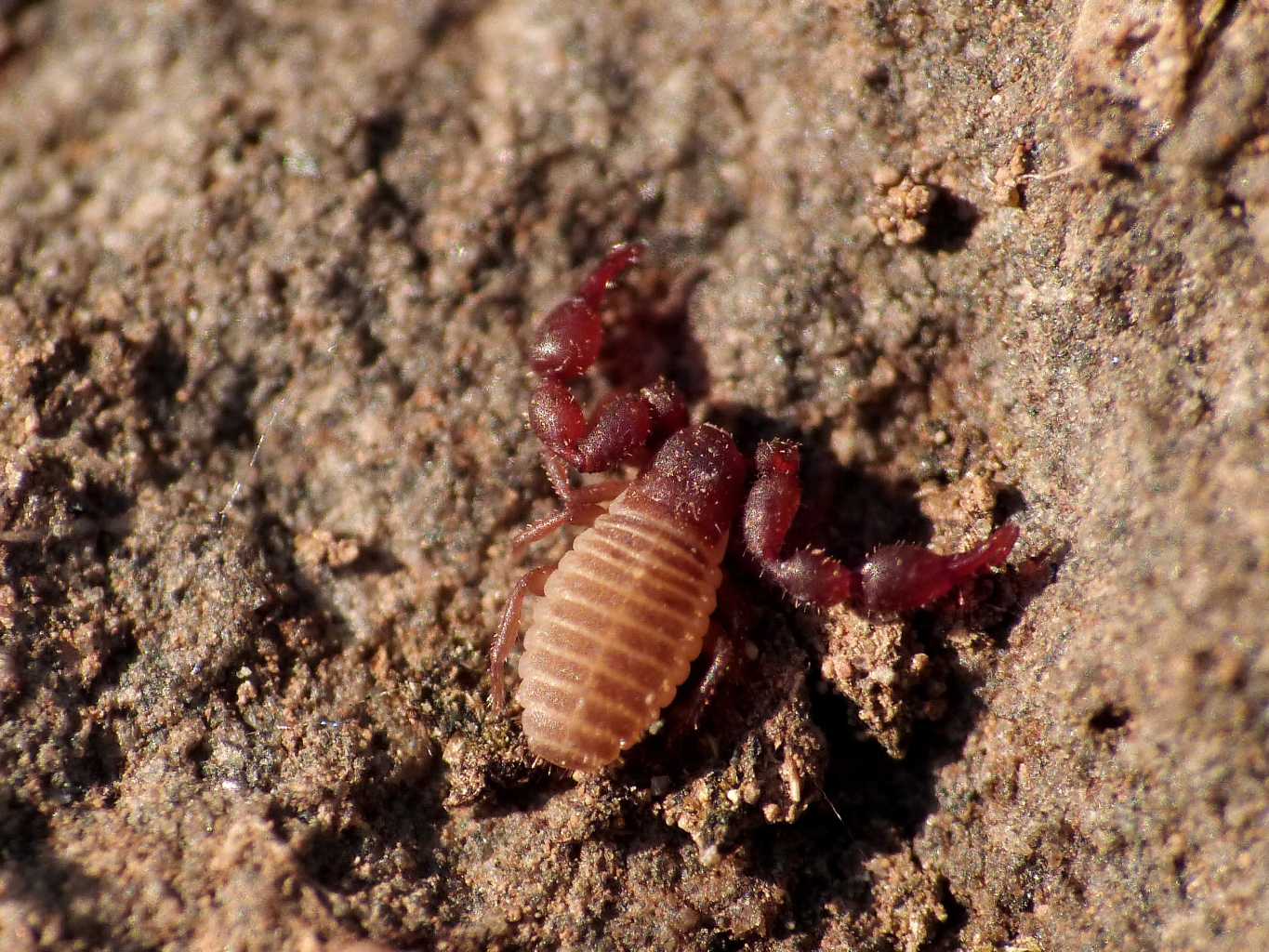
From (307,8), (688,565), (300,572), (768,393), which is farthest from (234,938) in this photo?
(307,8)

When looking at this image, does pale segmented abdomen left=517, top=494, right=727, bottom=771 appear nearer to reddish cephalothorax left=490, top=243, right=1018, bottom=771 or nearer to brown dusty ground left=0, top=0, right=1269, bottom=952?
reddish cephalothorax left=490, top=243, right=1018, bottom=771

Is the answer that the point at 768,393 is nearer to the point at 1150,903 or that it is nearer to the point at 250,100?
the point at 1150,903

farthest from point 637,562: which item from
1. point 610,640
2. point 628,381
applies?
point 628,381

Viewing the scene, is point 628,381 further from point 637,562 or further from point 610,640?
point 610,640

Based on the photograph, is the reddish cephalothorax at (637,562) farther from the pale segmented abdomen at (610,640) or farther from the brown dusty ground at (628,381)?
the brown dusty ground at (628,381)

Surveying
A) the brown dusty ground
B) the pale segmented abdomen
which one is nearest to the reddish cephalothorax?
the pale segmented abdomen
